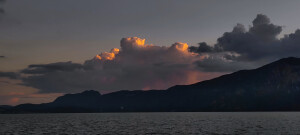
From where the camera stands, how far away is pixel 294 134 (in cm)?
9225

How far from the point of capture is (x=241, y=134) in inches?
3588

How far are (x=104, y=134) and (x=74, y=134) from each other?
9.80 m

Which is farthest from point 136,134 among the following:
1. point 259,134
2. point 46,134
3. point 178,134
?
point 259,134

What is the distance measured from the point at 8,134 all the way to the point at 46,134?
1257 cm

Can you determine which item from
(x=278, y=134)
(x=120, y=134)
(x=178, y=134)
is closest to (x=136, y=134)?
(x=120, y=134)

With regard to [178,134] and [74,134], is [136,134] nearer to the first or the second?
[178,134]

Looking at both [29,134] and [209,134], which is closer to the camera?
[209,134]

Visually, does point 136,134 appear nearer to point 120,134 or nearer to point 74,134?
point 120,134

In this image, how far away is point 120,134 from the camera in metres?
95.7

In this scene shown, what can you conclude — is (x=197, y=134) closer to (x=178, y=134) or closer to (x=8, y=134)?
(x=178, y=134)

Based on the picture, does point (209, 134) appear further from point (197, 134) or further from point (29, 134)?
point (29, 134)

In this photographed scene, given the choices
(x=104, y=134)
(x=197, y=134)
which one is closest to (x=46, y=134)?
(x=104, y=134)

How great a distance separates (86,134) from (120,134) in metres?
11.2

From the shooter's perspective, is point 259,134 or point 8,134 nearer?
point 259,134
